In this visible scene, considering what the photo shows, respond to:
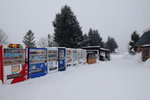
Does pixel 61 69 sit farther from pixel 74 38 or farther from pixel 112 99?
pixel 74 38

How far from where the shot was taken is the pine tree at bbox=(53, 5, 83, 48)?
73.9ft

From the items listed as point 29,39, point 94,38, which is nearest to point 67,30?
point 94,38

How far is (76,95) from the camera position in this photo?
14.0 feet

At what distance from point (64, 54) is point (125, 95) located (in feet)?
25.5

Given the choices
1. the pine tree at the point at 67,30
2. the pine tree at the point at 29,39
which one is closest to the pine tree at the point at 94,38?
the pine tree at the point at 67,30

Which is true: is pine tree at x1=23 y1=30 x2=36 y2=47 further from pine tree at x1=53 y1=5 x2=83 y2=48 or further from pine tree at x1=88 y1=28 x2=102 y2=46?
pine tree at x1=53 y1=5 x2=83 y2=48

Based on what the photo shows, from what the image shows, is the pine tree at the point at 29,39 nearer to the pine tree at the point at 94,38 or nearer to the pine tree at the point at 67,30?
the pine tree at the point at 94,38

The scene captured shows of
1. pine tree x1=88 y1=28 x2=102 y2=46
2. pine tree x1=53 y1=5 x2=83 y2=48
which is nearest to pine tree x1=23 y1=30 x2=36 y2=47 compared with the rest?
pine tree x1=88 y1=28 x2=102 y2=46

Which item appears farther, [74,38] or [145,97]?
[74,38]

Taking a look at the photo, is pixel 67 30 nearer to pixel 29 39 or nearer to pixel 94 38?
pixel 94 38

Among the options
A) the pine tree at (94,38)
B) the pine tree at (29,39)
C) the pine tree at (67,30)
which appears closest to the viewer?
the pine tree at (67,30)

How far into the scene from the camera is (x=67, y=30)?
2247 cm

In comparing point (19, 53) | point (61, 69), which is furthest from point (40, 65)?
point (61, 69)

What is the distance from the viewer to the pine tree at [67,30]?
73.9 ft
